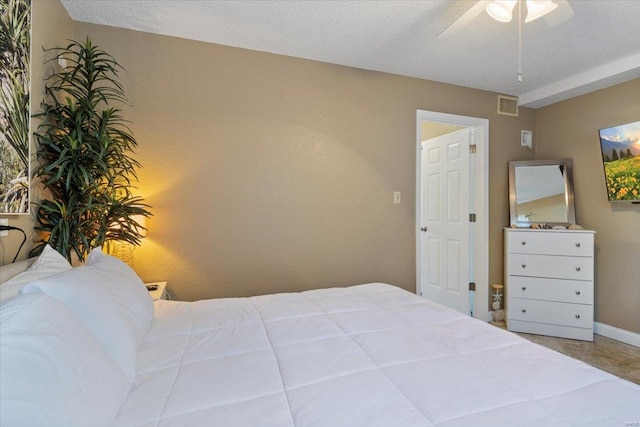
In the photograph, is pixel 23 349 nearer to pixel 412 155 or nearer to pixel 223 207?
pixel 223 207

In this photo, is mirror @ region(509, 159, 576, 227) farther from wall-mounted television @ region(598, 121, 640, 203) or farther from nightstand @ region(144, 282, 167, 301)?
nightstand @ region(144, 282, 167, 301)

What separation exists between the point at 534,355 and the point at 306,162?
1968mm

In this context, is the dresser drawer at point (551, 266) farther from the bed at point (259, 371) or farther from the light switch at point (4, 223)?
the light switch at point (4, 223)

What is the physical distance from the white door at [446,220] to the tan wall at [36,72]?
3.12 meters

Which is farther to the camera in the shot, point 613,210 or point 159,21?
point 613,210

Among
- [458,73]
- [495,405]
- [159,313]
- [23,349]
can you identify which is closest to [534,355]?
[495,405]

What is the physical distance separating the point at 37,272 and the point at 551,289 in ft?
12.3

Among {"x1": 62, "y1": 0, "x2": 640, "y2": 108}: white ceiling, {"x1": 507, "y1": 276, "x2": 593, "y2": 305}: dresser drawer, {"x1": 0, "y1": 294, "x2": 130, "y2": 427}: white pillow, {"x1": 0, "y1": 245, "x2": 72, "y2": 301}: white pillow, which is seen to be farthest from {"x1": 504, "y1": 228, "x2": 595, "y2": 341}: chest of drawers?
{"x1": 0, "y1": 245, "x2": 72, "y2": 301}: white pillow

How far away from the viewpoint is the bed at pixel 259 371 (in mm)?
638

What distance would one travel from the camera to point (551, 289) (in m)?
2.78

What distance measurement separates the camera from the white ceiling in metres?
1.85

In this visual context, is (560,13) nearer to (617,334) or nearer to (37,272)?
(37,272)

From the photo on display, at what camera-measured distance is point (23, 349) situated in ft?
1.92

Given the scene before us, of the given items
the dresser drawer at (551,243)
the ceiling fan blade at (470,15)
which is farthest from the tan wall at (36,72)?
the dresser drawer at (551,243)
